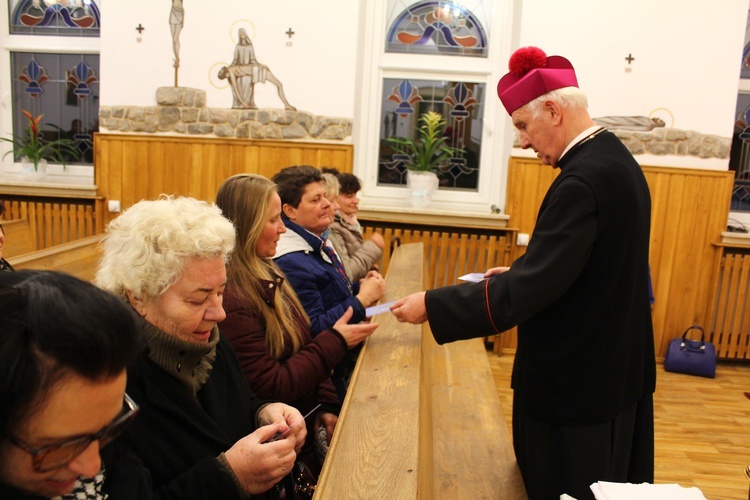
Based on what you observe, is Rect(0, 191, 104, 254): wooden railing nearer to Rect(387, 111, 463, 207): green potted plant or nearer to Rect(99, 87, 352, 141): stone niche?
Rect(99, 87, 352, 141): stone niche

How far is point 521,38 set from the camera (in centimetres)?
526

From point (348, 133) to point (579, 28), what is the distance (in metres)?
2.17

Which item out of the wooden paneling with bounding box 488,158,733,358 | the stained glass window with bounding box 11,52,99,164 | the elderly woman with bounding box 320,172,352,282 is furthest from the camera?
the stained glass window with bounding box 11,52,99,164

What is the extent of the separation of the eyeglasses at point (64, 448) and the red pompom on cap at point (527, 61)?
5.56ft

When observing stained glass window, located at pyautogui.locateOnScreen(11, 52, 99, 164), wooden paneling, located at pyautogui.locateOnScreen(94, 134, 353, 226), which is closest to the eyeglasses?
wooden paneling, located at pyautogui.locateOnScreen(94, 134, 353, 226)

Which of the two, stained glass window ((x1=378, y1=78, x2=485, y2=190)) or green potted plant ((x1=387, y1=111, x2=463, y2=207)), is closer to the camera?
green potted plant ((x1=387, y1=111, x2=463, y2=207))

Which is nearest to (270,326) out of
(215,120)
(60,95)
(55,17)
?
(215,120)

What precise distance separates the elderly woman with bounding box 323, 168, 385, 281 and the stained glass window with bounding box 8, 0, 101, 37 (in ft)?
12.0

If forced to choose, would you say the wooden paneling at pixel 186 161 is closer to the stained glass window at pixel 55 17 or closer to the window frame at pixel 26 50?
the window frame at pixel 26 50

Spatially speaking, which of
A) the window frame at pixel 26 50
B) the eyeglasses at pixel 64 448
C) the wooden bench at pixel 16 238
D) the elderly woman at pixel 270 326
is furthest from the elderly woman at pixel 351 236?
the window frame at pixel 26 50

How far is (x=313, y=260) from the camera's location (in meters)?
2.54

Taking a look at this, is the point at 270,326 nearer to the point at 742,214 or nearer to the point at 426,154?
the point at 426,154

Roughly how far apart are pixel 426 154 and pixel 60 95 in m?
3.84

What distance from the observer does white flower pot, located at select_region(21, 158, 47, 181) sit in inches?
243
